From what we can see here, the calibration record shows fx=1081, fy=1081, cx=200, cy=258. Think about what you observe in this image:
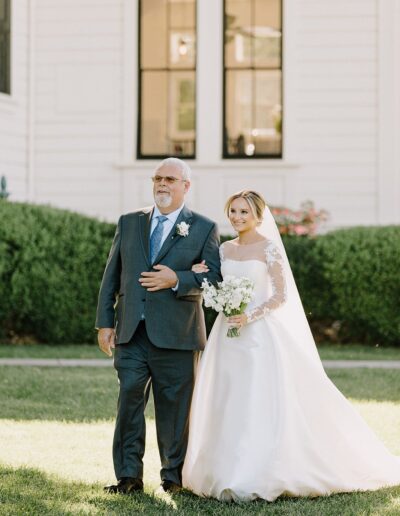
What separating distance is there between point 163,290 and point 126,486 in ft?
3.70

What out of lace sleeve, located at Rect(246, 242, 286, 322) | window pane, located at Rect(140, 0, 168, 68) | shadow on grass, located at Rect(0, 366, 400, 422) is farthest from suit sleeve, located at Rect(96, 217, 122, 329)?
window pane, located at Rect(140, 0, 168, 68)

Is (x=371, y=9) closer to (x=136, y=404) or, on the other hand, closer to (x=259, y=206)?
(x=259, y=206)

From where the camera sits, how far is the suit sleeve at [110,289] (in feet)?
20.6

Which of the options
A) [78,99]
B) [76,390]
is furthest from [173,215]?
[78,99]

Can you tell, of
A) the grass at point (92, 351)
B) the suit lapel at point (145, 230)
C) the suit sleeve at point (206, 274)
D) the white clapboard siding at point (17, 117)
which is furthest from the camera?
the white clapboard siding at point (17, 117)

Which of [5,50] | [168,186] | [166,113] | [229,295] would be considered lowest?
[229,295]

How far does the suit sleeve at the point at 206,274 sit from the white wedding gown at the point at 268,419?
0.12 m

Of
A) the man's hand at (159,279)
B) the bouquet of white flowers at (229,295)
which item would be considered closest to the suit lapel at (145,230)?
the man's hand at (159,279)

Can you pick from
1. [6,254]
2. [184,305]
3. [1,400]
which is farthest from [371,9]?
[184,305]

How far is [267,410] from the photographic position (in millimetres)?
6137

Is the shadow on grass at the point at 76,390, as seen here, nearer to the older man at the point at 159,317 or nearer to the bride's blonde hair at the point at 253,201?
the older man at the point at 159,317

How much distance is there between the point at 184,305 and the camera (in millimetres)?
6246

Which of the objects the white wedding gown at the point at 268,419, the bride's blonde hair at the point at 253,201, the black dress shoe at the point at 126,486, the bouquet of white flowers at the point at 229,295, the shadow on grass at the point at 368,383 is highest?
the bride's blonde hair at the point at 253,201

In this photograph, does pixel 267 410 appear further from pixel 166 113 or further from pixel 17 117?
pixel 166 113
